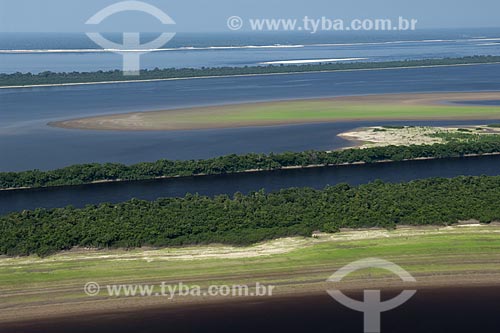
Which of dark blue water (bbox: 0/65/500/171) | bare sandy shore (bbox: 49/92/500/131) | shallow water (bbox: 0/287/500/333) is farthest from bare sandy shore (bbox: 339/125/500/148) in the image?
shallow water (bbox: 0/287/500/333)

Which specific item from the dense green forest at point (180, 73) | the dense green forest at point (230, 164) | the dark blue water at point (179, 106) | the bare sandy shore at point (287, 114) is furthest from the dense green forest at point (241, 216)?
the dense green forest at point (180, 73)

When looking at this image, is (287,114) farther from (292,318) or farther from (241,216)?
(292,318)

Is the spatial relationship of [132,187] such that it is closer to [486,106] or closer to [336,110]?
[336,110]

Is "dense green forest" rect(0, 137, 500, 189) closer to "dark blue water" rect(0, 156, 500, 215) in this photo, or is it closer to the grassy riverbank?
"dark blue water" rect(0, 156, 500, 215)

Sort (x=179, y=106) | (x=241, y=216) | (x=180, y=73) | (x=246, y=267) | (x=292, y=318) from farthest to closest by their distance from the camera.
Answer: (x=180, y=73) < (x=179, y=106) < (x=241, y=216) < (x=246, y=267) < (x=292, y=318)

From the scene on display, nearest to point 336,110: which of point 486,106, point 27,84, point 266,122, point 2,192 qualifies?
point 266,122

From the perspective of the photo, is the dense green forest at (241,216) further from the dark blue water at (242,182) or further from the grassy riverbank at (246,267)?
the dark blue water at (242,182)

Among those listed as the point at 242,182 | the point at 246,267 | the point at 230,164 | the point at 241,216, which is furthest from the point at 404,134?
the point at 246,267
